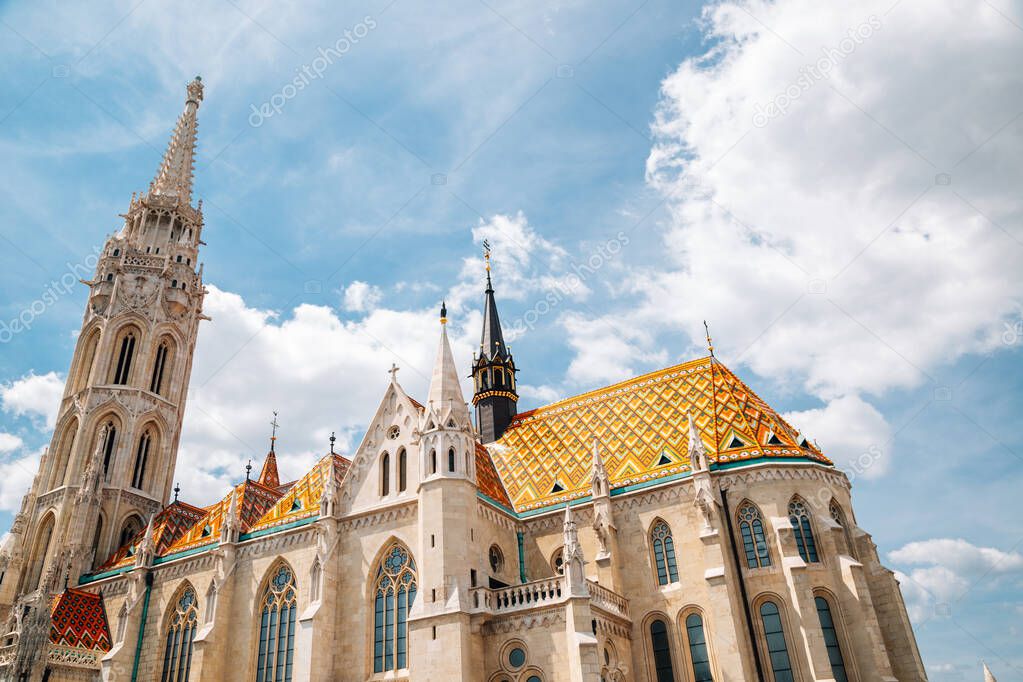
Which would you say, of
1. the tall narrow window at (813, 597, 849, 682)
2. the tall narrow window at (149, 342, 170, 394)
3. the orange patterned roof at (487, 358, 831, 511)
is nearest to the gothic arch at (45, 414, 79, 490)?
the tall narrow window at (149, 342, 170, 394)

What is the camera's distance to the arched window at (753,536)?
2816 centimetres

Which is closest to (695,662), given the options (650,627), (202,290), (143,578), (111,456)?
(650,627)

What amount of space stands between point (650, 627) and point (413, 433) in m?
12.3

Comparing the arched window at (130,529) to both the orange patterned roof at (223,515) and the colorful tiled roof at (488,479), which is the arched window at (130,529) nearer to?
the orange patterned roof at (223,515)

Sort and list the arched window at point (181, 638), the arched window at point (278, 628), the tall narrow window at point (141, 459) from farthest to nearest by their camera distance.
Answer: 1. the tall narrow window at point (141, 459)
2. the arched window at point (181, 638)
3. the arched window at point (278, 628)

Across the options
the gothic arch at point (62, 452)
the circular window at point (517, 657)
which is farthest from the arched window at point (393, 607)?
the gothic arch at point (62, 452)

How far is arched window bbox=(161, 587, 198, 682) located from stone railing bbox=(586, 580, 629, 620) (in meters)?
19.8

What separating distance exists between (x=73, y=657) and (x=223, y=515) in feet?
29.0

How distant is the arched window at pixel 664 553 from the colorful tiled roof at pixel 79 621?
27.1 metres

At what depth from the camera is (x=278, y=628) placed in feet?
105

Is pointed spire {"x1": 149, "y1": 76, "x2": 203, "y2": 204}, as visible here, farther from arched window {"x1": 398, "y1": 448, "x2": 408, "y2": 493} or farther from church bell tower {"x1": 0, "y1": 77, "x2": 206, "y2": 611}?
arched window {"x1": 398, "y1": 448, "x2": 408, "y2": 493}

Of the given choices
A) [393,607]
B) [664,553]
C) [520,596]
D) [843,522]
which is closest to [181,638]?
[393,607]

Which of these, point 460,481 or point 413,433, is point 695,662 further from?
point 413,433

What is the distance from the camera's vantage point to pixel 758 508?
2892 cm
